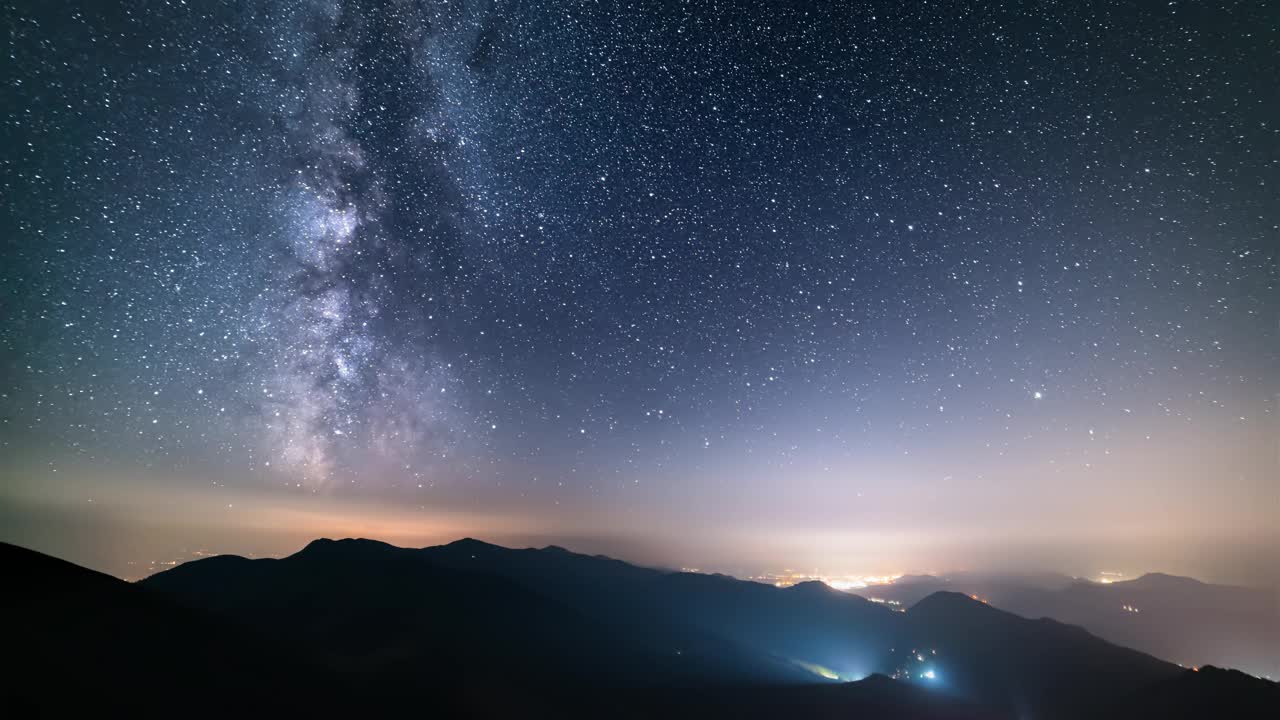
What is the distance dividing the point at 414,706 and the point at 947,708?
94.9 meters

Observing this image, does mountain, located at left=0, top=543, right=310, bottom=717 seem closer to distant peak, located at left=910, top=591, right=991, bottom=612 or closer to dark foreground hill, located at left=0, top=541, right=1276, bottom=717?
dark foreground hill, located at left=0, top=541, right=1276, bottom=717

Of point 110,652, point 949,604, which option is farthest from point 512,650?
point 949,604

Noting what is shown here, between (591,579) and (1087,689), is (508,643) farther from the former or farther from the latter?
(1087,689)

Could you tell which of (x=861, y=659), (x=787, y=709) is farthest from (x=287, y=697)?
(x=861, y=659)

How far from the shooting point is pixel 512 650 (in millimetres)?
99438

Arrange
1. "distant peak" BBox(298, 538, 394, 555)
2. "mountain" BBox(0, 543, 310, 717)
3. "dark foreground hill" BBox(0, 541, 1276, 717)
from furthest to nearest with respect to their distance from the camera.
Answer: "distant peak" BBox(298, 538, 394, 555) < "dark foreground hill" BBox(0, 541, 1276, 717) < "mountain" BBox(0, 543, 310, 717)

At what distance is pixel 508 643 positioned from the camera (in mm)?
103250

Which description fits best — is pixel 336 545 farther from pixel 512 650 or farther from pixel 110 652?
pixel 110 652

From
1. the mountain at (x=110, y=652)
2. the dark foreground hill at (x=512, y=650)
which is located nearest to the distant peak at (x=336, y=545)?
the dark foreground hill at (x=512, y=650)

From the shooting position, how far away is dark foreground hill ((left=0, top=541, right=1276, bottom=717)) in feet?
136

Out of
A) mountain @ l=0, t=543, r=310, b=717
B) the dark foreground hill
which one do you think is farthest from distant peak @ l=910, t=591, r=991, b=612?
mountain @ l=0, t=543, r=310, b=717

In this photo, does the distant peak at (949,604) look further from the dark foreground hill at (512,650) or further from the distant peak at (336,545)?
the distant peak at (336,545)

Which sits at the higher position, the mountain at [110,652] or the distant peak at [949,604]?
the mountain at [110,652]

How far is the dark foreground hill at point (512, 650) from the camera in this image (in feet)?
136
